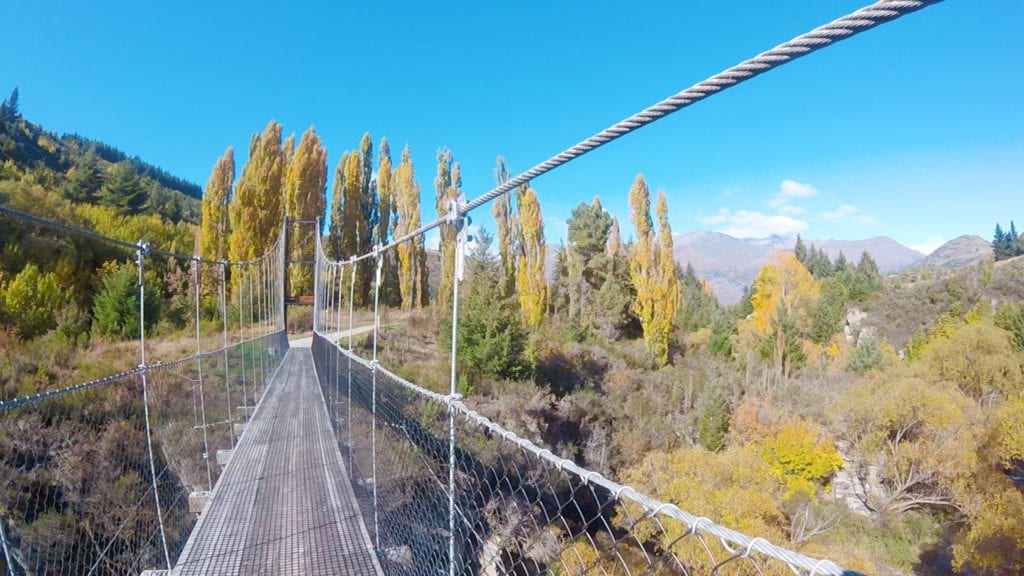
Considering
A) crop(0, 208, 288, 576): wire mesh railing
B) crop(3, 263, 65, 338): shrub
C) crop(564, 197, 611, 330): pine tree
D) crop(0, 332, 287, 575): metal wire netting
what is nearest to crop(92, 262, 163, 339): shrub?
crop(3, 263, 65, 338): shrub

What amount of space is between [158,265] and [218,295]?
1497 millimetres

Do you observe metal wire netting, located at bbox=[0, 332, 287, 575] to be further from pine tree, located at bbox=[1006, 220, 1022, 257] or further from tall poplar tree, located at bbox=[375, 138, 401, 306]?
pine tree, located at bbox=[1006, 220, 1022, 257]

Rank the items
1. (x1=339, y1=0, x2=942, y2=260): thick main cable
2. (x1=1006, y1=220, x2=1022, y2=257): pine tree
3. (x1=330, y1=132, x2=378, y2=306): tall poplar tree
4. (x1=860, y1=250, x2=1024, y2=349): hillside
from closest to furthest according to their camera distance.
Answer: (x1=339, y1=0, x2=942, y2=260): thick main cable → (x1=330, y1=132, x2=378, y2=306): tall poplar tree → (x1=860, y1=250, x2=1024, y2=349): hillside → (x1=1006, y1=220, x2=1022, y2=257): pine tree

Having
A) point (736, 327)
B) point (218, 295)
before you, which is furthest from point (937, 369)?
point (218, 295)

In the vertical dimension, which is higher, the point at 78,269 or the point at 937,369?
the point at 78,269

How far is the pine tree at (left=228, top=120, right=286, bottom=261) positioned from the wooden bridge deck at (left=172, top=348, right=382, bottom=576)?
40.9 feet

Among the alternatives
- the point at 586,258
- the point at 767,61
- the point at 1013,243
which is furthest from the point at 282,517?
the point at 1013,243

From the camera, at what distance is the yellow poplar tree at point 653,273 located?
16.3m

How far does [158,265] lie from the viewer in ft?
40.4

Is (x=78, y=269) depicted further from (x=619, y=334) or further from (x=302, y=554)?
(x=619, y=334)

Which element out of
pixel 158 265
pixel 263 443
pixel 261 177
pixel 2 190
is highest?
pixel 261 177

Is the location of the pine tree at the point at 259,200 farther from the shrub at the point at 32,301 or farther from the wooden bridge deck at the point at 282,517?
the wooden bridge deck at the point at 282,517

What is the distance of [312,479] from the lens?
2.79 meters

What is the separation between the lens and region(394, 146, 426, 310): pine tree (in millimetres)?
16250
